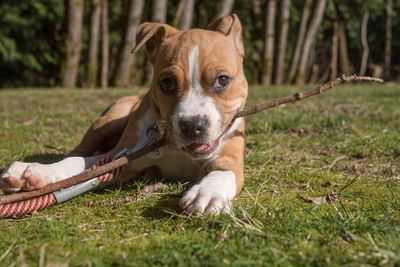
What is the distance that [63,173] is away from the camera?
408 centimetres

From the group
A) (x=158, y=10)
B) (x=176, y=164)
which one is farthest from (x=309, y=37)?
(x=176, y=164)

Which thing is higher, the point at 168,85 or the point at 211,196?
the point at 168,85

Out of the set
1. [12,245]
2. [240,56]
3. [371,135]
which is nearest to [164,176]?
[240,56]

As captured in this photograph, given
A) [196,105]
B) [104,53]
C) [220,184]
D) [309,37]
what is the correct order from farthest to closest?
[309,37]
[104,53]
[196,105]
[220,184]

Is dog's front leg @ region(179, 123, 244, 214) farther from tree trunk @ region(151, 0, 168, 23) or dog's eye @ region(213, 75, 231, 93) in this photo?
tree trunk @ region(151, 0, 168, 23)

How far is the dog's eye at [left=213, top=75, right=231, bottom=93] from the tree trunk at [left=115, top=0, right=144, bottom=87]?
13.4m

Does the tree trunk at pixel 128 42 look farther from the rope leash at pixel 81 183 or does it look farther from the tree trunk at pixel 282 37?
the rope leash at pixel 81 183

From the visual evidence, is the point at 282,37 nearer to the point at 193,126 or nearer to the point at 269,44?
the point at 269,44

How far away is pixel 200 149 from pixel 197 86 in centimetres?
45

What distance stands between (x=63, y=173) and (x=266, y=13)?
17977 mm

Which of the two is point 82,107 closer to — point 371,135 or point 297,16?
point 371,135

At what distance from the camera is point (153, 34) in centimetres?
454

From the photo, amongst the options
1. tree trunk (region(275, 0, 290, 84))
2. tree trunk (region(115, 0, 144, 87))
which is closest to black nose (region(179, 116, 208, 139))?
tree trunk (region(115, 0, 144, 87))

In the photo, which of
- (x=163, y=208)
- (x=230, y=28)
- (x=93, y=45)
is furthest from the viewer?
(x=93, y=45)
